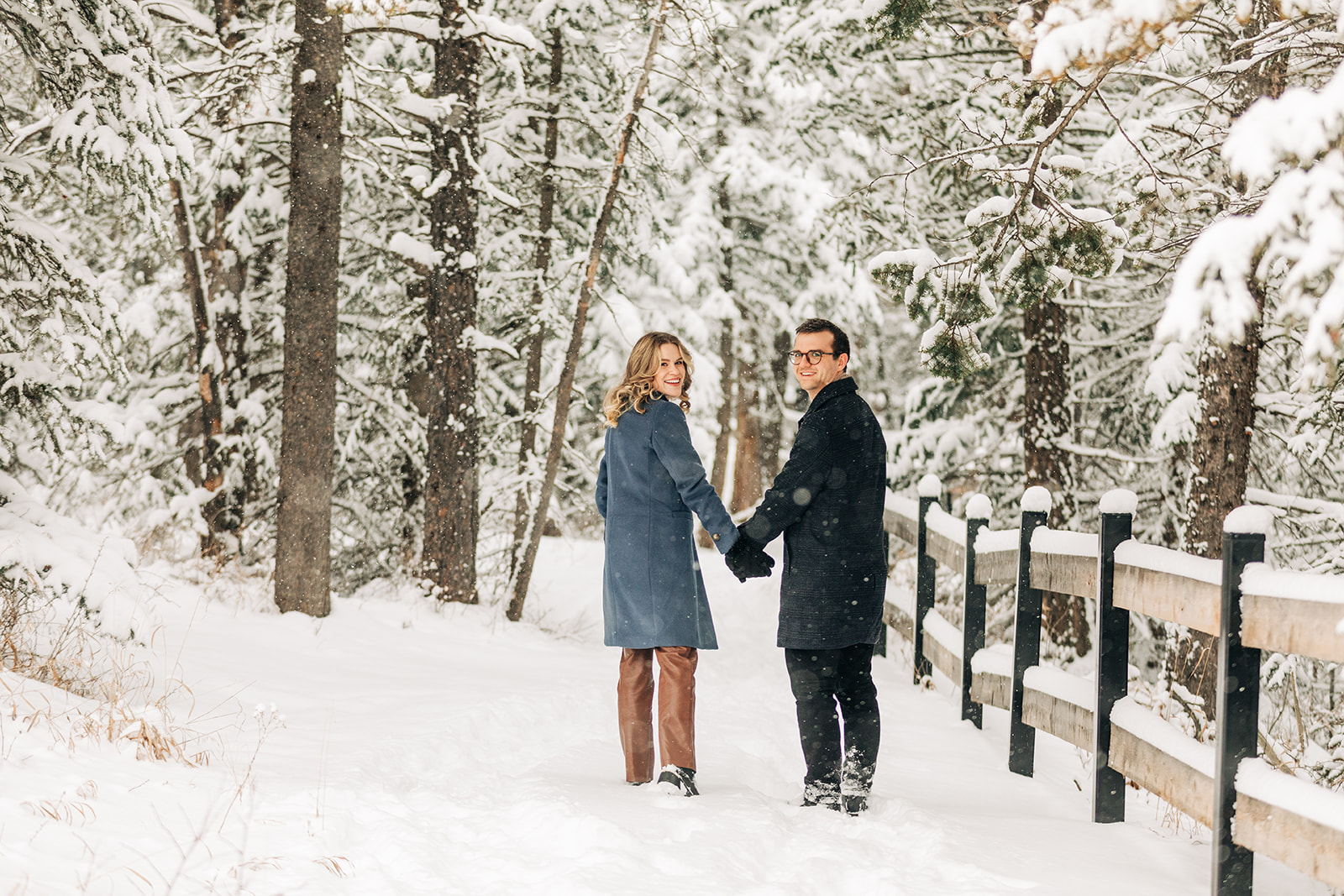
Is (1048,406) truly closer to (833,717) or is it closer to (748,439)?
(833,717)

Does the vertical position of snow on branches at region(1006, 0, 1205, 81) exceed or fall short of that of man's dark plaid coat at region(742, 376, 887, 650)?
it exceeds it

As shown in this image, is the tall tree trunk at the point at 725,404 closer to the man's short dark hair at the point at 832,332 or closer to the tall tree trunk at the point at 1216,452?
the tall tree trunk at the point at 1216,452

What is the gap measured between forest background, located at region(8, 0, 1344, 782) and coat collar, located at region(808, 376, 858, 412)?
1527 mm

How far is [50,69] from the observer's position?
6699 millimetres

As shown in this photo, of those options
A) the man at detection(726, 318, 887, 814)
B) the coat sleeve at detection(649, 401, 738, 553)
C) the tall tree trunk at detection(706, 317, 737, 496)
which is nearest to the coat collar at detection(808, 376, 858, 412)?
the man at detection(726, 318, 887, 814)

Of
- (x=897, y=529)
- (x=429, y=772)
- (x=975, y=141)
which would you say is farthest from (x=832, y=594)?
(x=975, y=141)

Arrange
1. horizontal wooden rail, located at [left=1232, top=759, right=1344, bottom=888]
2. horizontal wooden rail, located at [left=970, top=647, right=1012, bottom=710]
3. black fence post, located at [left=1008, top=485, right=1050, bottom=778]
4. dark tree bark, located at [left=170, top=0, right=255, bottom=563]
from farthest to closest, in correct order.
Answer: dark tree bark, located at [left=170, top=0, right=255, bottom=563] < horizontal wooden rail, located at [left=970, top=647, right=1012, bottom=710] < black fence post, located at [left=1008, top=485, right=1050, bottom=778] < horizontal wooden rail, located at [left=1232, top=759, right=1344, bottom=888]

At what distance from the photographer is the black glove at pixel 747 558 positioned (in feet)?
16.3

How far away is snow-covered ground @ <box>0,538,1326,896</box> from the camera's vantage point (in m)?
3.59

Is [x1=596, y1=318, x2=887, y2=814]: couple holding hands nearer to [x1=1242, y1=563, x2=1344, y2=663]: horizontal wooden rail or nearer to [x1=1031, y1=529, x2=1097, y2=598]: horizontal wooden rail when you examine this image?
[x1=1031, y1=529, x2=1097, y2=598]: horizontal wooden rail

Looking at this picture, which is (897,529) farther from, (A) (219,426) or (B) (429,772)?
(A) (219,426)

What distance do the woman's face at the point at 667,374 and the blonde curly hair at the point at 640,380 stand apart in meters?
0.01

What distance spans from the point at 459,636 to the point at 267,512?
539cm

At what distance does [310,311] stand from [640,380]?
15.8ft
